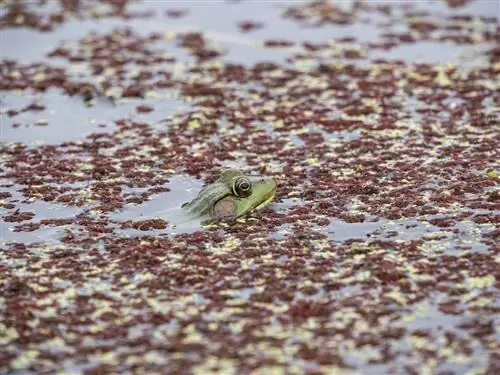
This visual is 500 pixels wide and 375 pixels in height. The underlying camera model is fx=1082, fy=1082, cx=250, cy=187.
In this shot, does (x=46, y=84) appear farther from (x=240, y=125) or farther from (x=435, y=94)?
(x=435, y=94)

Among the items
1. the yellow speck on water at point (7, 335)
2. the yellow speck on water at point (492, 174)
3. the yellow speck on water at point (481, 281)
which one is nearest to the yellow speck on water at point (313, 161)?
the yellow speck on water at point (492, 174)

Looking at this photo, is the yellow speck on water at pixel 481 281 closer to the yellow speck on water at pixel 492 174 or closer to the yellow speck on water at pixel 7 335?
the yellow speck on water at pixel 492 174

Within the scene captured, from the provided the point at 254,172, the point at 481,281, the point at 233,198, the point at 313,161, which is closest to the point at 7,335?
the point at 233,198

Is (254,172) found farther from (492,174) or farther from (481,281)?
(481,281)

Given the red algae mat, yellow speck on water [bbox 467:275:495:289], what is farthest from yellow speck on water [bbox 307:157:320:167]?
yellow speck on water [bbox 467:275:495:289]

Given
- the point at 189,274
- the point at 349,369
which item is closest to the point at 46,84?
the point at 189,274

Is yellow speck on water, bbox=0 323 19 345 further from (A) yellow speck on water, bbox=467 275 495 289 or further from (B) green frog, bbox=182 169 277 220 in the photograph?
(A) yellow speck on water, bbox=467 275 495 289
